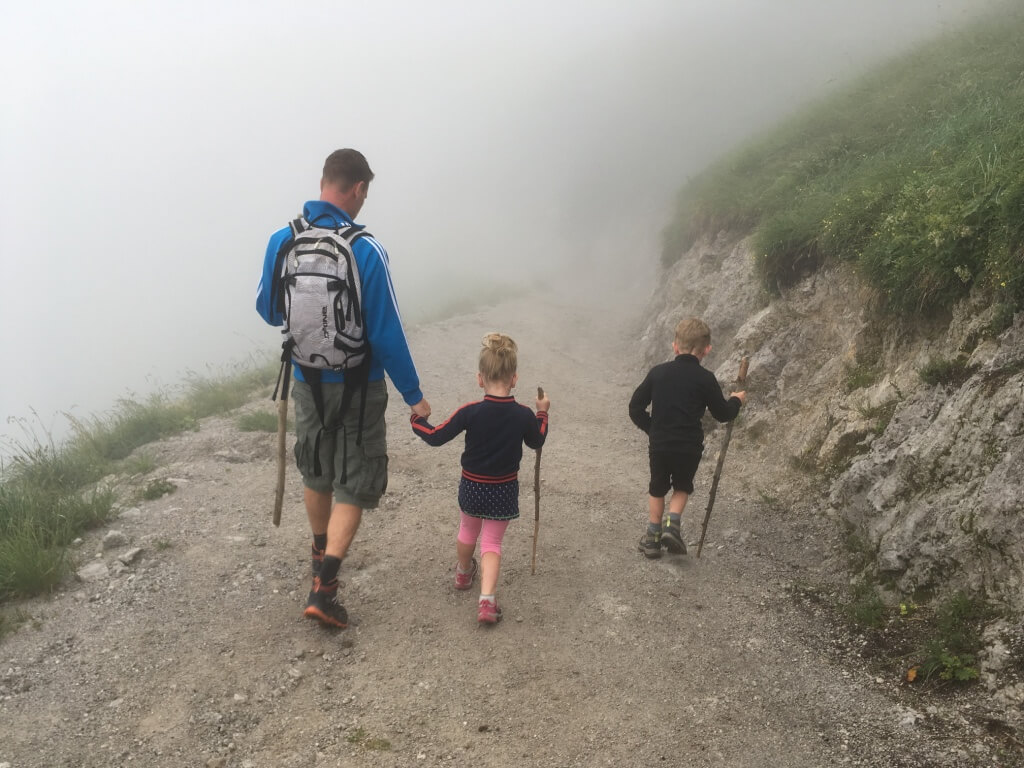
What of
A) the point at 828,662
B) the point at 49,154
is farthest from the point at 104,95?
the point at 828,662

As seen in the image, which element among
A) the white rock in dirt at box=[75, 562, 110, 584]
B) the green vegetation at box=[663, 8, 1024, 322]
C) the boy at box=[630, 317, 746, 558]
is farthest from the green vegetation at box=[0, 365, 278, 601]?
the green vegetation at box=[663, 8, 1024, 322]

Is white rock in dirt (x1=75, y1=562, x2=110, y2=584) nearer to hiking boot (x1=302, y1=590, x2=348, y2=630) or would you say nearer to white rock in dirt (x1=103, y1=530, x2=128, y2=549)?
white rock in dirt (x1=103, y1=530, x2=128, y2=549)

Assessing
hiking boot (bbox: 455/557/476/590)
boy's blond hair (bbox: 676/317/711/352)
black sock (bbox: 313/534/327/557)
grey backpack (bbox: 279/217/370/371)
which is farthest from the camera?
boy's blond hair (bbox: 676/317/711/352)

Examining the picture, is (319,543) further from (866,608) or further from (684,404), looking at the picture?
(866,608)

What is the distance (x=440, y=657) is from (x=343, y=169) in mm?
3482

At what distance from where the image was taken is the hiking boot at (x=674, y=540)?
19.4ft

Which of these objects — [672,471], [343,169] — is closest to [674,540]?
[672,471]

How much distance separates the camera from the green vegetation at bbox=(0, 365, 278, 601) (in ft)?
17.1

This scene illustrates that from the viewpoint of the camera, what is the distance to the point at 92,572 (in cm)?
552

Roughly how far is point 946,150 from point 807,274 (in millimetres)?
1964

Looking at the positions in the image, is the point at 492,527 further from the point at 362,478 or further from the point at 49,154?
the point at 49,154

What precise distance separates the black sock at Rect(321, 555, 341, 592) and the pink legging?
3.35 feet

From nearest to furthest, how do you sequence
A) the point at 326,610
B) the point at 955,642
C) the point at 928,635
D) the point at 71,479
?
1. the point at 955,642
2. the point at 928,635
3. the point at 326,610
4. the point at 71,479

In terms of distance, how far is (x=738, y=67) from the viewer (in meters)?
35.6
